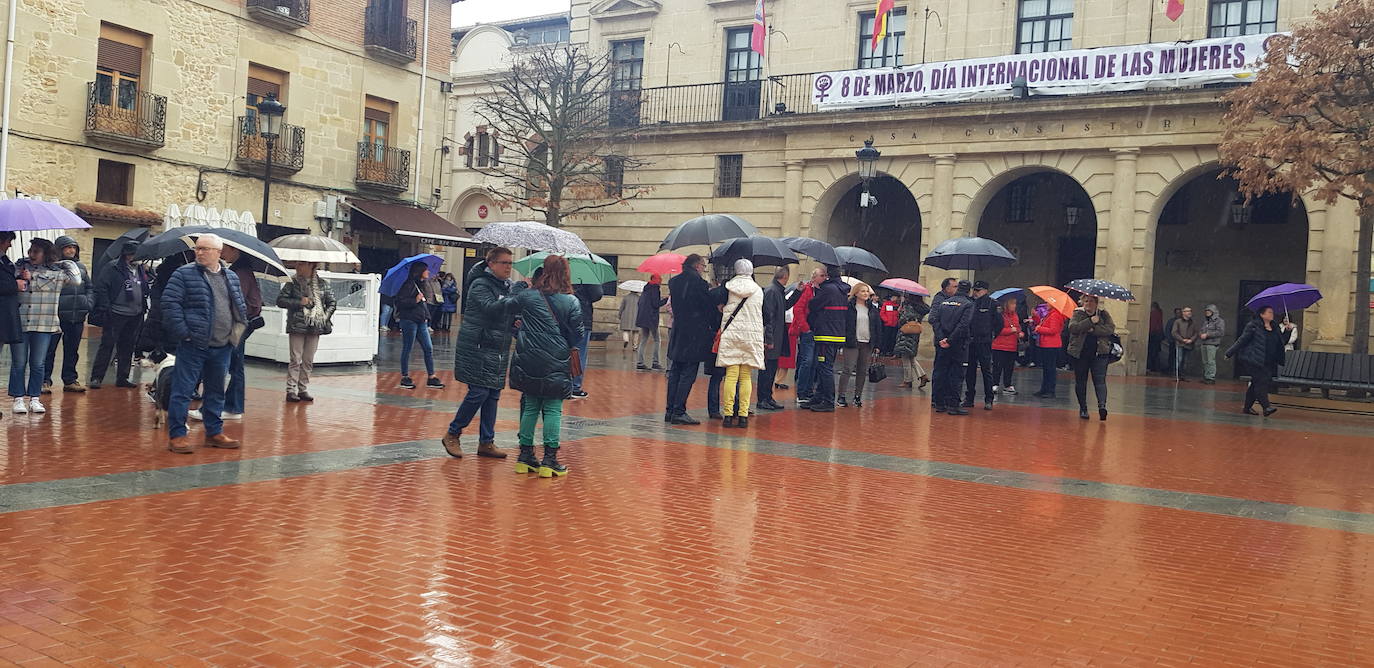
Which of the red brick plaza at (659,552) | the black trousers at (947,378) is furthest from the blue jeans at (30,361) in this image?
the black trousers at (947,378)

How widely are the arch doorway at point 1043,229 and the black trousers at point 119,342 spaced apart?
794 inches

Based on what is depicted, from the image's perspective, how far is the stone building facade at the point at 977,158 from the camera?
22.7 metres

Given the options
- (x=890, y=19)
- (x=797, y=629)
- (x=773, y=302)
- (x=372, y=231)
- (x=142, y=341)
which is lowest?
(x=797, y=629)

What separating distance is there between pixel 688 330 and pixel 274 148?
60.0ft

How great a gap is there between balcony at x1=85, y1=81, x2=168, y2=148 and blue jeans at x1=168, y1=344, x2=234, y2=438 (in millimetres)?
16943

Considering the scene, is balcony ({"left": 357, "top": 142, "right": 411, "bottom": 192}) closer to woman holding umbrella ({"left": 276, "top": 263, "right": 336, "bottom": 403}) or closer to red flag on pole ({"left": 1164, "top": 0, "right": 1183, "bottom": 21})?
woman holding umbrella ({"left": 276, "top": 263, "right": 336, "bottom": 403})

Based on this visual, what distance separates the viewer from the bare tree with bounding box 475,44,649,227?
94.3 ft

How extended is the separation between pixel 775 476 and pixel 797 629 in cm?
386

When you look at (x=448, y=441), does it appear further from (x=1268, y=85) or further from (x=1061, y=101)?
(x=1061, y=101)

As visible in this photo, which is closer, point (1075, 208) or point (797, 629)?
point (797, 629)

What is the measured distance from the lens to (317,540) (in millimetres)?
5648

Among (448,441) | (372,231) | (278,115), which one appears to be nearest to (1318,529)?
(448,441)

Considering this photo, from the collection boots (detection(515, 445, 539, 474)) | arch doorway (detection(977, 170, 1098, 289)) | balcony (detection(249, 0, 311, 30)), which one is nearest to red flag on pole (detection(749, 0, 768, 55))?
arch doorway (detection(977, 170, 1098, 289))

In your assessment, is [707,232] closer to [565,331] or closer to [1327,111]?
[565,331]
